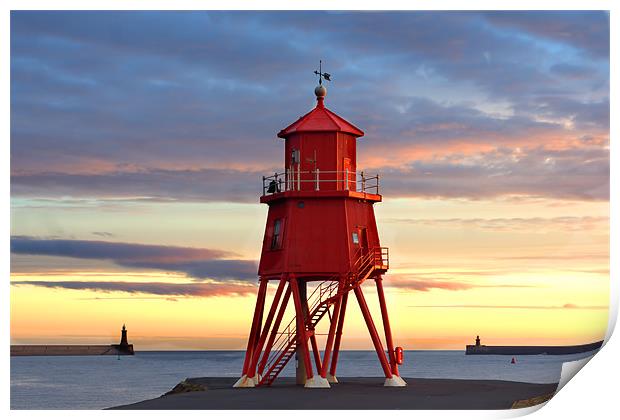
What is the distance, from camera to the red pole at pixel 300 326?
50.3m

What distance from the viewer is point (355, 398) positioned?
4631cm

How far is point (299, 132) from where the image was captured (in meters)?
51.6

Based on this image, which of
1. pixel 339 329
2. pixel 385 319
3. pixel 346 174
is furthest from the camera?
pixel 339 329

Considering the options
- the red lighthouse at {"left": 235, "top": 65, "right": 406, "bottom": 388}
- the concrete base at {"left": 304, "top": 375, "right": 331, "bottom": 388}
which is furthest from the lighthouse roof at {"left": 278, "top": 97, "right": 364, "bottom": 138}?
the concrete base at {"left": 304, "top": 375, "right": 331, "bottom": 388}

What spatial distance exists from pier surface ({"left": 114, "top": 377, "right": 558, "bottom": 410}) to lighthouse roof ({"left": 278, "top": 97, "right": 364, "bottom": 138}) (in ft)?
34.8

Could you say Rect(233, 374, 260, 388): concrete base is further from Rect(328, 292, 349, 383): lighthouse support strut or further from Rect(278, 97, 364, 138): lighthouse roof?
Rect(278, 97, 364, 138): lighthouse roof

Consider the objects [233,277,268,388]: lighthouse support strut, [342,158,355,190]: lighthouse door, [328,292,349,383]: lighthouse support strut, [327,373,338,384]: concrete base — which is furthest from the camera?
[327,373,338,384]: concrete base

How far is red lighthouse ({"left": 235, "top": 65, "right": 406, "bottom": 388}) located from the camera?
50.7 meters

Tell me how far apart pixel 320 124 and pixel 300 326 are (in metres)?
8.40

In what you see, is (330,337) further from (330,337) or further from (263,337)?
(263,337)

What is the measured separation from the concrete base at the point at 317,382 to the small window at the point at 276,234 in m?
5.68

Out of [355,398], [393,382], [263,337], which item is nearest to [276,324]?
[263,337]

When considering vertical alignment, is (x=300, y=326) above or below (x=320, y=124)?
below
